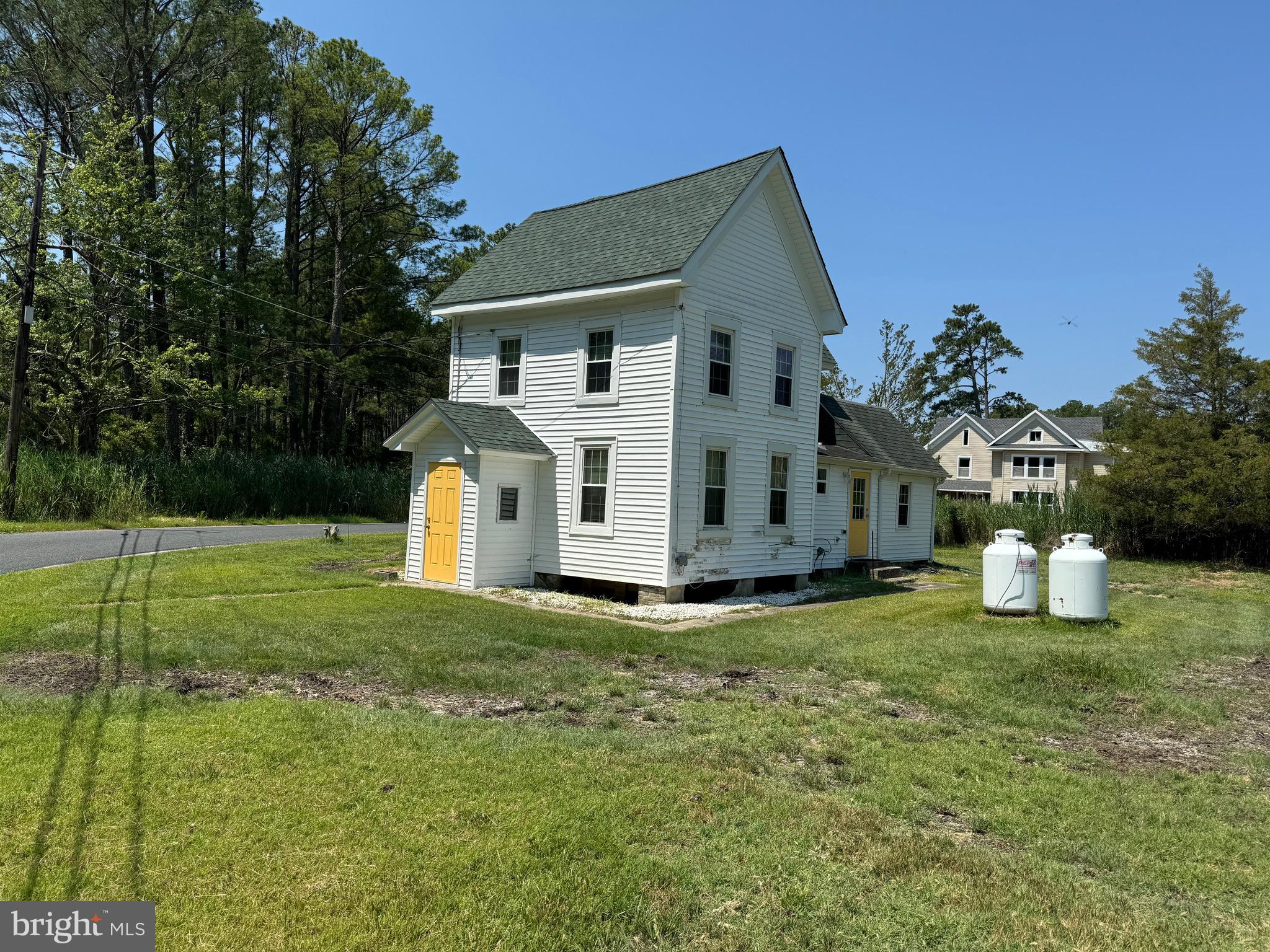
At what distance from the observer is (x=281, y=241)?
40.8 meters

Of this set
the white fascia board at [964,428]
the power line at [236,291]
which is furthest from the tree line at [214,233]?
the white fascia board at [964,428]

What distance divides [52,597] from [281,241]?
1371 inches

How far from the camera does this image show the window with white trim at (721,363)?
1507cm

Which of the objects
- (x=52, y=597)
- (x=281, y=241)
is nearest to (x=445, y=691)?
(x=52, y=597)

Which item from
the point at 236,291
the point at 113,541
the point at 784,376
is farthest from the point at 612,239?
the point at 236,291

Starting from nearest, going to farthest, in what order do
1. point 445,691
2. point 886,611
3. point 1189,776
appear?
point 1189,776
point 445,691
point 886,611

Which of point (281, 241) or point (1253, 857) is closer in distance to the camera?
point (1253, 857)

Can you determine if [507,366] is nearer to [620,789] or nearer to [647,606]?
[647,606]

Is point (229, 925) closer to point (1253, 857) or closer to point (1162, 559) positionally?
point (1253, 857)

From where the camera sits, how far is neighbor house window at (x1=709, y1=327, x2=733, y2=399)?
49.5 feet

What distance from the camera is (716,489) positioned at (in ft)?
49.8

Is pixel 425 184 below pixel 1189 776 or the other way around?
the other way around

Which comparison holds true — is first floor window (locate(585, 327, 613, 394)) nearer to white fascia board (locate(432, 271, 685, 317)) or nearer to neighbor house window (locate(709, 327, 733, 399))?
white fascia board (locate(432, 271, 685, 317))

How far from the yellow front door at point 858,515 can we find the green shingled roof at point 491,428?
945cm
